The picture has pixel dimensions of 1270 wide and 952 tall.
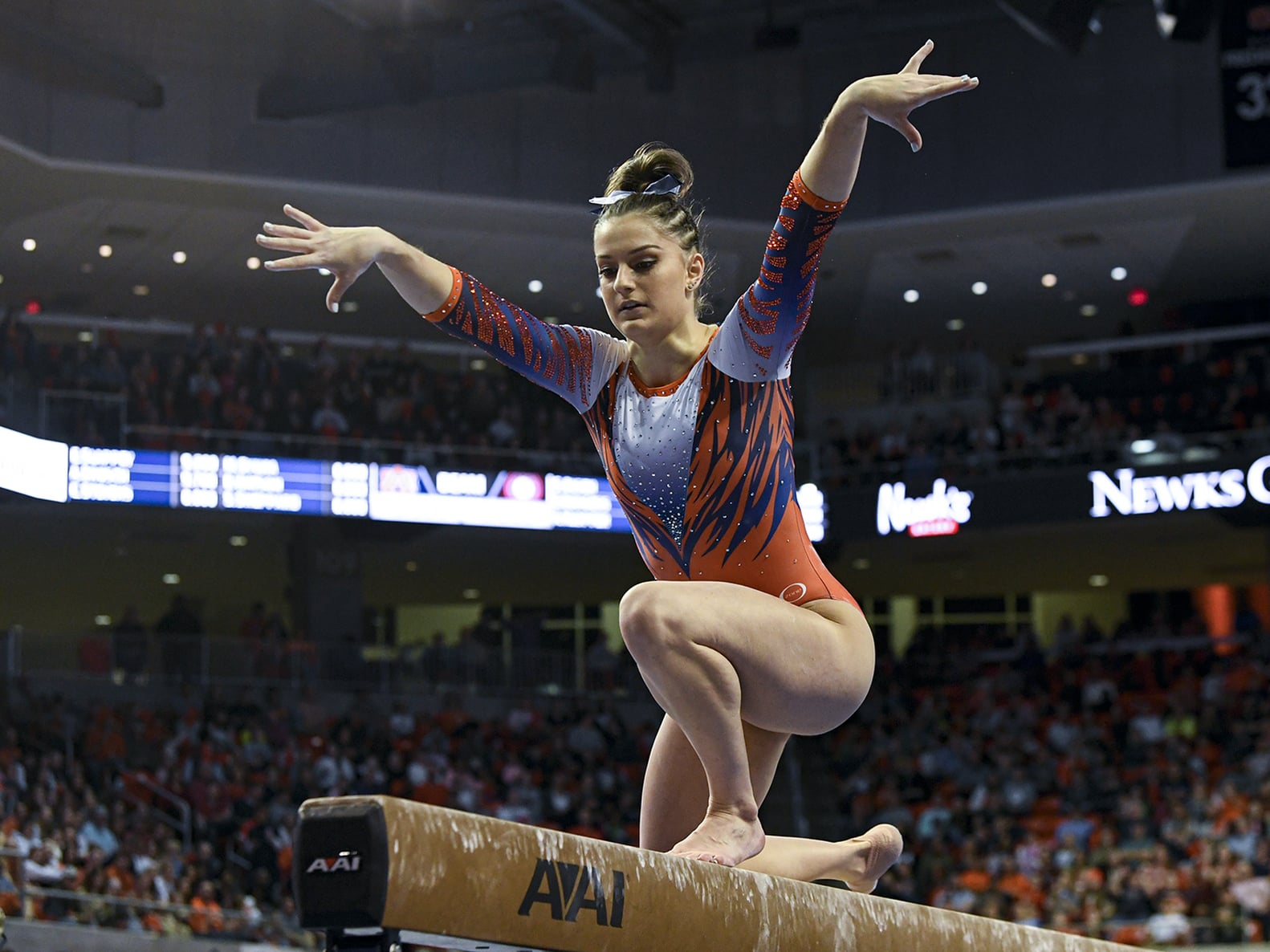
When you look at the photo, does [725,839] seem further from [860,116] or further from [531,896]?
[860,116]

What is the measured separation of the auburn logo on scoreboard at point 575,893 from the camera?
2465 millimetres

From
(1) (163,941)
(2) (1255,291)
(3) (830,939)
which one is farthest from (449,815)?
(2) (1255,291)

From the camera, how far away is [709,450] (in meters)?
3.42

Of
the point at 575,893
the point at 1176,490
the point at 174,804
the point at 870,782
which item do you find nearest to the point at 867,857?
the point at 575,893

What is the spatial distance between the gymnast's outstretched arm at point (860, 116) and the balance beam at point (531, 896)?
1.35m

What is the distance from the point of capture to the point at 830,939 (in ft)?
10.0

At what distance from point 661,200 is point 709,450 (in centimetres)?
57

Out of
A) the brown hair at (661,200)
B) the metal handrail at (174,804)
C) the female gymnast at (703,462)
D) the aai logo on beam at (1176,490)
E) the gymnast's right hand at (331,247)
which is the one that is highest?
the aai logo on beam at (1176,490)

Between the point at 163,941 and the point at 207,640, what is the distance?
6.61 m

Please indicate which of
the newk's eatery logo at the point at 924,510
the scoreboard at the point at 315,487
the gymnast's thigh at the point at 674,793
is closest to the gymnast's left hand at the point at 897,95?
the gymnast's thigh at the point at 674,793

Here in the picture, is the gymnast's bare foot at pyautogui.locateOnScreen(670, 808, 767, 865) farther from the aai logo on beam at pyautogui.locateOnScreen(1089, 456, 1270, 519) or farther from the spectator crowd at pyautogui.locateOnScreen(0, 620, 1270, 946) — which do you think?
the aai logo on beam at pyautogui.locateOnScreen(1089, 456, 1270, 519)

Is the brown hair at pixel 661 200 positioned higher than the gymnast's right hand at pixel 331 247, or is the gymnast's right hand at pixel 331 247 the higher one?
the brown hair at pixel 661 200

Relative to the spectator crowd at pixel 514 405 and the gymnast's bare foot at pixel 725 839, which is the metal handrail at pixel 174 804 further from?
the gymnast's bare foot at pixel 725 839

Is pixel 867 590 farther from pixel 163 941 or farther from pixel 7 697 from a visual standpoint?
pixel 163 941
